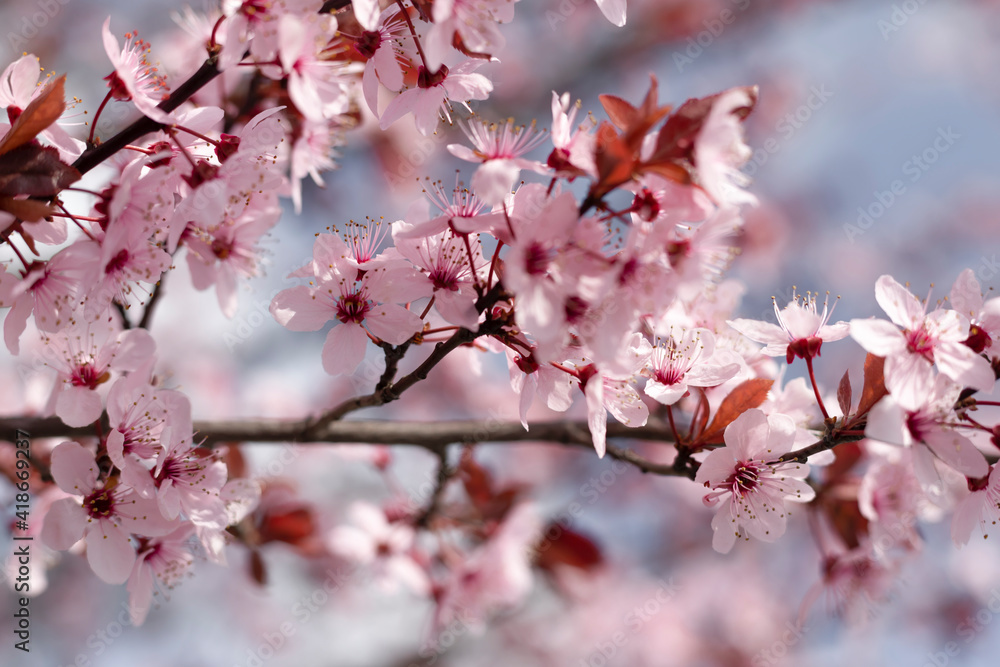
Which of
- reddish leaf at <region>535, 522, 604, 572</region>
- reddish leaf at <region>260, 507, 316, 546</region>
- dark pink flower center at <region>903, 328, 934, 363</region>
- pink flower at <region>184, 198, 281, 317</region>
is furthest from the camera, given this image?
reddish leaf at <region>535, 522, 604, 572</region>

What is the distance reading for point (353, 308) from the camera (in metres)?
1.40

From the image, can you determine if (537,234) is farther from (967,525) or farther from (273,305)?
(967,525)

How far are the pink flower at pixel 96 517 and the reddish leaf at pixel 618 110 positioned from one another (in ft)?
3.83

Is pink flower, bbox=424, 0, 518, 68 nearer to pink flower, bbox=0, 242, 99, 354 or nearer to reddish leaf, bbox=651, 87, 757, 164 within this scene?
→ reddish leaf, bbox=651, 87, 757, 164

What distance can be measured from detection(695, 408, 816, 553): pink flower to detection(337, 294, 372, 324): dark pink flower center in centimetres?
76

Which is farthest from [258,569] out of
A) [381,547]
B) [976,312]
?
[976,312]

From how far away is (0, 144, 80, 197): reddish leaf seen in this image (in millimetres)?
1133

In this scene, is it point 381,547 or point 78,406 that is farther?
point 381,547

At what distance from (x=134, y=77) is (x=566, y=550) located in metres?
2.30

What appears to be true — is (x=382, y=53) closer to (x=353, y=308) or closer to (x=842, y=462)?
(x=353, y=308)

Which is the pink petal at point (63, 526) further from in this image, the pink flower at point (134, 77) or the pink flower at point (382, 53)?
the pink flower at point (382, 53)

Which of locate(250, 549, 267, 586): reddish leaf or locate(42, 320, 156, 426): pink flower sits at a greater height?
locate(42, 320, 156, 426): pink flower

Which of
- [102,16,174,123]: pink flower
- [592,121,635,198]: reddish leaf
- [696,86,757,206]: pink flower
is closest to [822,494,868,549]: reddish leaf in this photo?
[696,86,757,206]: pink flower

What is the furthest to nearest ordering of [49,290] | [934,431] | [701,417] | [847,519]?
[847,519] < [701,417] < [49,290] < [934,431]
